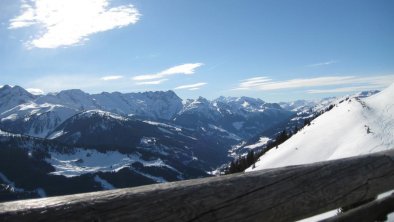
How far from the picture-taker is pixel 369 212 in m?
3.80

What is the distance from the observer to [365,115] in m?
48.7

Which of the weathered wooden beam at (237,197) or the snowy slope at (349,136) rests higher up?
the weathered wooden beam at (237,197)

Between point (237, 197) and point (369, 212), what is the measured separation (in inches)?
60.8

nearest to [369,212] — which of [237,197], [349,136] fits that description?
[237,197]

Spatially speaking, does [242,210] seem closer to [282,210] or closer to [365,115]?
[282,210]

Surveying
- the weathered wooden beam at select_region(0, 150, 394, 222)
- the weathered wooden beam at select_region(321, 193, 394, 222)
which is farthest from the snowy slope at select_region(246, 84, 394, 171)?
the weathered wooden beam at select_region(0, 150, 394, 222)

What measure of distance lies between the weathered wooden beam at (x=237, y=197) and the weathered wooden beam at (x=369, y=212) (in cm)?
12

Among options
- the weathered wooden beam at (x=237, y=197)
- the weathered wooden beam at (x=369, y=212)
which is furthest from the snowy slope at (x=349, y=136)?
the weathered wooden beam at (x=237, y=197)

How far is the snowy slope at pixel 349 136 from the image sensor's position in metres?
33.4

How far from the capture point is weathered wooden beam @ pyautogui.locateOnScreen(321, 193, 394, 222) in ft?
11.5

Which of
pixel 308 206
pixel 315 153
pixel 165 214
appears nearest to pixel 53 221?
pixel 165 214

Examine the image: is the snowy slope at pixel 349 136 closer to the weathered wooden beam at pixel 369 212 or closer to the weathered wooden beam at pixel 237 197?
the weathered wooden beam at pixel 369 212

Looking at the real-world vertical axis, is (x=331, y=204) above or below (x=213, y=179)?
below

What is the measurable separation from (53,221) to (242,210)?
135 cm
